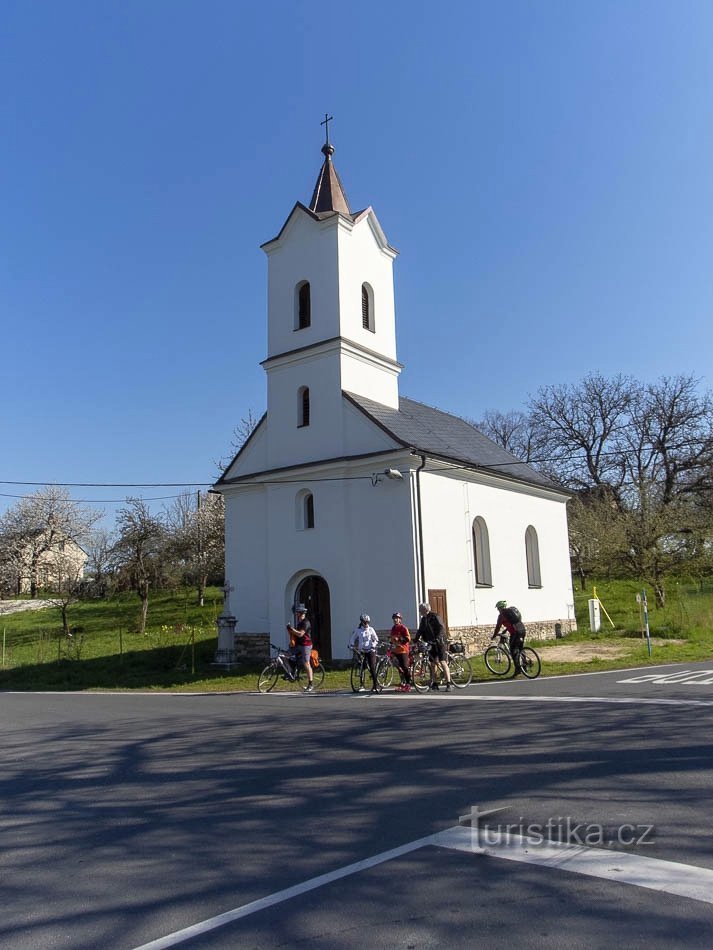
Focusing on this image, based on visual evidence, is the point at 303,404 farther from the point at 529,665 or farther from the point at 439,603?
the point at 529,665

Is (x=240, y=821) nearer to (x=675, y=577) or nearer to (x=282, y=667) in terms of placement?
(x=282, y=667)

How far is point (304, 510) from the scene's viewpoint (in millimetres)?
22984

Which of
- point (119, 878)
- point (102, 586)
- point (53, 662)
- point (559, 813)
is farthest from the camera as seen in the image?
point (102, 586)

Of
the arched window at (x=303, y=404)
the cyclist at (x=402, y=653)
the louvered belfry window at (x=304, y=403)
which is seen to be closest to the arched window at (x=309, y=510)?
the arched window at (x=303, y=404)

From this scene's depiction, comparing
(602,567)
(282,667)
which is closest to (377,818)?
(282,667)

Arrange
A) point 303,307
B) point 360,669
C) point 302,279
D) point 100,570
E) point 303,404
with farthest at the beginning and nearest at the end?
point 100,570 → point 303,307 → point 302,279 → point 303,404 → point 360,669

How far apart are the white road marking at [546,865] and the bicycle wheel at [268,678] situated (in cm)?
1154

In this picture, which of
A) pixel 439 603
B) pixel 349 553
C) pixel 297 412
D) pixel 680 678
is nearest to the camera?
pixel 680 678

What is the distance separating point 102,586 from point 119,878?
39.0m

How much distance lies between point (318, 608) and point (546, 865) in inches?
694

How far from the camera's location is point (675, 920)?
3.77m

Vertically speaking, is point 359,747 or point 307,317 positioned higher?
point 307,317

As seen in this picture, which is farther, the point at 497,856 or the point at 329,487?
the point at 329,487

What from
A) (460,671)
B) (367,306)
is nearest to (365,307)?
(367,306)
